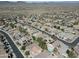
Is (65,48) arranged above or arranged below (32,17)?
below

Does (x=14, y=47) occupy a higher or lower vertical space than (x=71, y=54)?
lower

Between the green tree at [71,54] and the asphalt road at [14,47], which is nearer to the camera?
the green tree at [71,54]

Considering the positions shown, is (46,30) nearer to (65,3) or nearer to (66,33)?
(66,33)

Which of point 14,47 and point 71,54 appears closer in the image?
point 71,54

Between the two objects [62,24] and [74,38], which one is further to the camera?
[62,24]

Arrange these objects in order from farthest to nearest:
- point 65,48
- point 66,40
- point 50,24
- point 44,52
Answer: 1. point 50,24
2. point 66,40
3. point 65,48
4. point 44,52

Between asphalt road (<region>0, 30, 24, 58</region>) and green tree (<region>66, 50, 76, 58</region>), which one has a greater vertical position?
green tree (<region>66, 50, 76, 58</region>)

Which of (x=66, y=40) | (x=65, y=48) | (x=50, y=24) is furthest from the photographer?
(x=50, y=24)

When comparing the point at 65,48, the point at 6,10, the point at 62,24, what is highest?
the point at 6,10

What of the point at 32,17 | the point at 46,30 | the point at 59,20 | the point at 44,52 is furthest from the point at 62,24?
the point at 44,52

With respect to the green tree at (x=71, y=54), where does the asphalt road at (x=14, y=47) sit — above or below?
below

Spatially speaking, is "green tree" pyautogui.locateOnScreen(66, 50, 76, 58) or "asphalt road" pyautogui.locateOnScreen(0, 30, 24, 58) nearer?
"green tree" pyautogui.locateOnScreen(66, 50, 76, 58)
